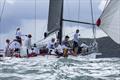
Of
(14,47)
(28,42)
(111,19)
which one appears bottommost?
(14,47)

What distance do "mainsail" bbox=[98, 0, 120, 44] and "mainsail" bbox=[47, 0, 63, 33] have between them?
1370 centimetres

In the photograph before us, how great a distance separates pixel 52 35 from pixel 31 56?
4.77m

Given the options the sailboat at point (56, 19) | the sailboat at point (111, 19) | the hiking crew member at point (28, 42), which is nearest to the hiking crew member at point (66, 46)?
the hiking crew member at point (28, 42)

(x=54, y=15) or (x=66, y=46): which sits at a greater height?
(x=54, y=15)

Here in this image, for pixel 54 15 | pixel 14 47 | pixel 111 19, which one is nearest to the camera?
pixel 111 19

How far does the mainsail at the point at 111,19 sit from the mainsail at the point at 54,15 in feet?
44.9

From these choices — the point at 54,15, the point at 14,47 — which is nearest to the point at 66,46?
the point at 14,47

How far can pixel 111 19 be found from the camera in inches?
437

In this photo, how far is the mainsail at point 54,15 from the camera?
25397 mm

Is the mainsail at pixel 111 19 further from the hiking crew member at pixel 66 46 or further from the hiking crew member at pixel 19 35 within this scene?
the hiking crew member at pixel 19 35

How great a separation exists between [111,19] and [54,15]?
15.3 meters

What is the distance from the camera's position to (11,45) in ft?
72.2

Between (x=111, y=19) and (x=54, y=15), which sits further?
(x=54, y=15)

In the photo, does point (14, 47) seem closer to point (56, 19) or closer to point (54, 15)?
point (56, 19)
